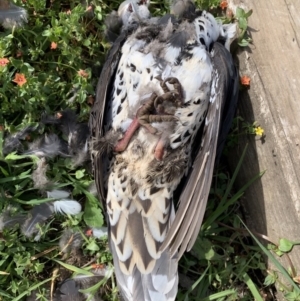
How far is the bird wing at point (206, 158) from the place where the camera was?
2982mm

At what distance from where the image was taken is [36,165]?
3432 mm

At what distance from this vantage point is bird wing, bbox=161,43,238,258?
2982mm

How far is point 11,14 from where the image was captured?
349 cm

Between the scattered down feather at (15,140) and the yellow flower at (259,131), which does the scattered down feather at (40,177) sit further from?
the yellow flower at (259,131)

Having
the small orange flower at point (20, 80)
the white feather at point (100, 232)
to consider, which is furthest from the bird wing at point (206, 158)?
the small orange flower at point (20, 80)

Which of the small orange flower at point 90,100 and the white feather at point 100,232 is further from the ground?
the small orange flower at point 90,100

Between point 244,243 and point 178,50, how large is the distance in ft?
4.20

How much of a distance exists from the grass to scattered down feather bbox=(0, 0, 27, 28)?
0.05 m

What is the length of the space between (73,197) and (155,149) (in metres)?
0.70

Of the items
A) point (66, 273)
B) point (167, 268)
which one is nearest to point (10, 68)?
point (66, 273)

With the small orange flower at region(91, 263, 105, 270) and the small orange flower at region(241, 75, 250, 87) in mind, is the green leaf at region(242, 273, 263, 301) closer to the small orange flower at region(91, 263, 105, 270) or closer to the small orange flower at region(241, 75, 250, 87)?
the small orange flower at region(91, 263, 105, 270)

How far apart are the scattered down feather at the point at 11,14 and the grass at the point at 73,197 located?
2.0 inches

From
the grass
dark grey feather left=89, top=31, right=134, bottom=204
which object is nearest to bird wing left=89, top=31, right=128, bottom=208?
dark grey feather left=89, top=31, right=134, bottom=204

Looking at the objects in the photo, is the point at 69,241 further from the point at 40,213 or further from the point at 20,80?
the point at 20,80
